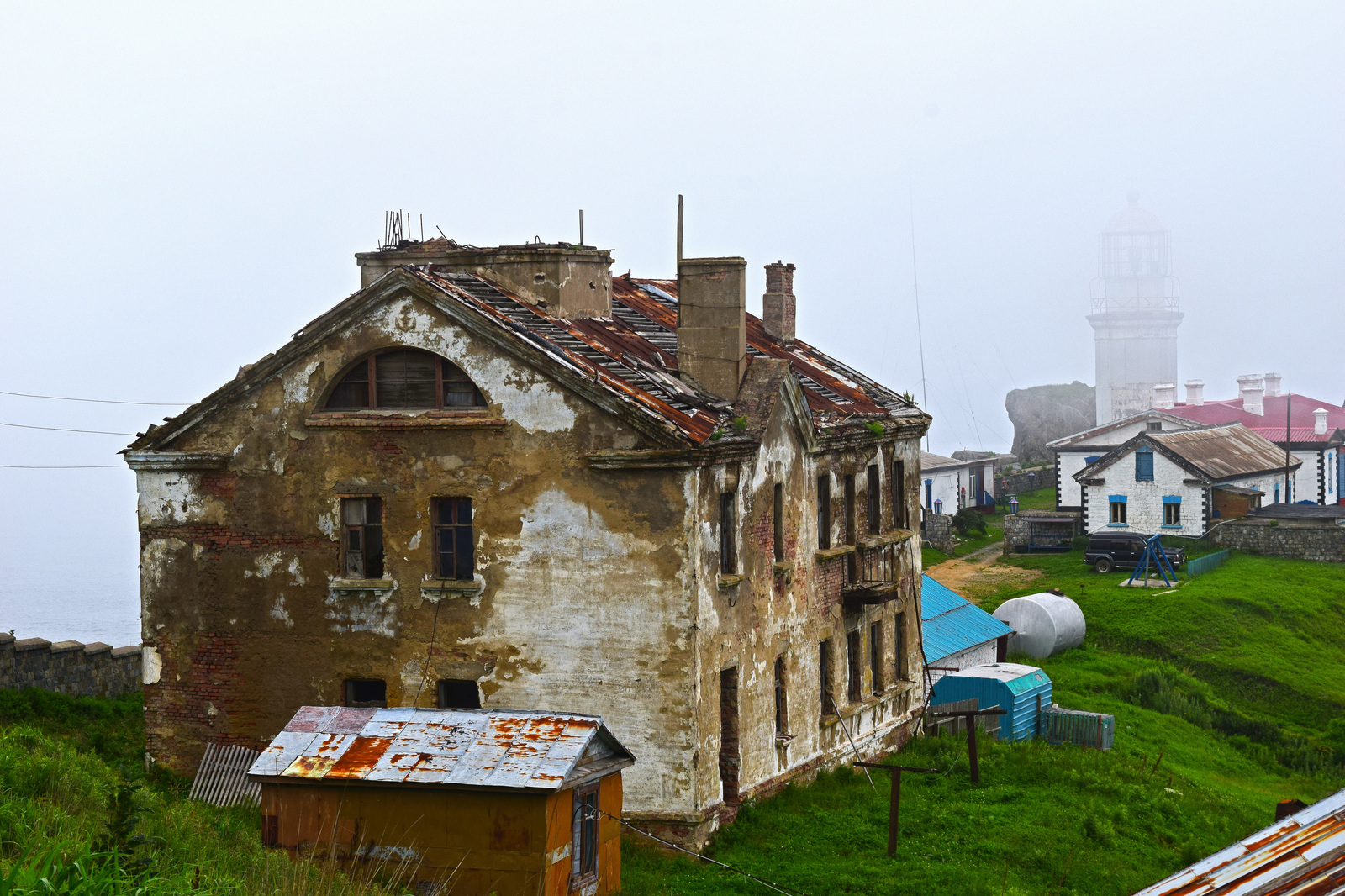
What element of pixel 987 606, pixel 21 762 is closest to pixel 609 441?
pixel 21 762

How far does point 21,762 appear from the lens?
56.3 feet

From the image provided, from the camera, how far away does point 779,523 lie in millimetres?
24859

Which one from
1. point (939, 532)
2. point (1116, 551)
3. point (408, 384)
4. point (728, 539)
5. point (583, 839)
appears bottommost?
point (583, 839)

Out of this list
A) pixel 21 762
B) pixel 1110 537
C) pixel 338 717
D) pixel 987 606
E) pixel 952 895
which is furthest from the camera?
pixel 1110 537

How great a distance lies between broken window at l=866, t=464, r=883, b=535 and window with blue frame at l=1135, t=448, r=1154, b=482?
3237 centimetres

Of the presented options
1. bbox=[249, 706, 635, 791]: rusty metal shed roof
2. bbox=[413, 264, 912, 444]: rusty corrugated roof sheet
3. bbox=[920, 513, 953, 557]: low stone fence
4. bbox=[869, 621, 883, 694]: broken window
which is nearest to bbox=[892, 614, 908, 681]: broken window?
bbox=[869, 621, 883, 694]: broken window

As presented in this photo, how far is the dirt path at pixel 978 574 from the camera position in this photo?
5041cm

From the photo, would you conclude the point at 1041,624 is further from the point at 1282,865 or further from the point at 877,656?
the point at 1282,865

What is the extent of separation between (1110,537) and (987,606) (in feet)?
32.8

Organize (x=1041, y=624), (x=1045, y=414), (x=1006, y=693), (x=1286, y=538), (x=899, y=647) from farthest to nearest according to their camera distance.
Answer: (x=1045, y=414)
(x=1286, y=538)
(x=1041, y=624)
(x=1006, y=693)
(x=899, y=647)

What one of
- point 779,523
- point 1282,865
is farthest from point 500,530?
point 1282,865

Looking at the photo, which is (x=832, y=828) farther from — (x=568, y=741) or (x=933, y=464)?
(x=933, y=464)

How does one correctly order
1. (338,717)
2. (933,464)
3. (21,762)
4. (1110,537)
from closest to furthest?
(21,762)
(338,717)
(1110,537)
(933,464)

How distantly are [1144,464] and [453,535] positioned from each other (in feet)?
139
